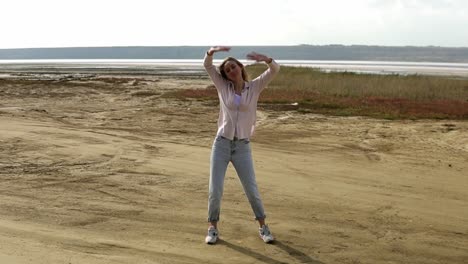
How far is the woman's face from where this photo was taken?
530cm

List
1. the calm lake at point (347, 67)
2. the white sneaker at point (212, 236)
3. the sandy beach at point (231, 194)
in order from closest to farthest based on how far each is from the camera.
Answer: the sandy beach at point (231, 194), the white sneaker at point (212, 236), the calm lake at point (347, 67)

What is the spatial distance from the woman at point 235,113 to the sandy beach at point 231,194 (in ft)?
2.59

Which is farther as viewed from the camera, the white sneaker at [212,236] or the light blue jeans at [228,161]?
the white sneaker at [212,236]

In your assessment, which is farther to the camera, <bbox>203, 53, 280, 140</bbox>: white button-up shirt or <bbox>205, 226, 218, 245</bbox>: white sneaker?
<bbox>205, 226, 218, 245</bbox>: white sneaker

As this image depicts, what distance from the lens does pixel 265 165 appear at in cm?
984

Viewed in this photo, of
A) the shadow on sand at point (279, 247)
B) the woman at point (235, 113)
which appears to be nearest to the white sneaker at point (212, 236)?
the shadow on sand at point (279, 247)

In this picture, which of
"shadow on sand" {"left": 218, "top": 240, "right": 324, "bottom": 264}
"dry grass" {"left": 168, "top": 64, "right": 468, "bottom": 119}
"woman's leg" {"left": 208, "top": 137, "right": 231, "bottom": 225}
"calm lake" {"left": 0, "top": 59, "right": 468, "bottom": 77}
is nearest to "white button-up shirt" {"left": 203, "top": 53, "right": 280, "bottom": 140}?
"woman's leg" {"left": 208, "top": 137, "right": 231, "bottom": 225}

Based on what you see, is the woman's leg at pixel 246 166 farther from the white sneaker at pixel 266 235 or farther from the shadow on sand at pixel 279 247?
the shadow on sand at pixel 279 247

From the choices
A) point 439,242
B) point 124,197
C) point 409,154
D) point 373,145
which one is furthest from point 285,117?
point 439,242

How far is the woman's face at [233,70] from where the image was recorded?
17.4 feet

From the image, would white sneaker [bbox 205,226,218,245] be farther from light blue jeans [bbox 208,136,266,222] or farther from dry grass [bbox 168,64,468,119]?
dry grass [bbox 168,64,468,119]

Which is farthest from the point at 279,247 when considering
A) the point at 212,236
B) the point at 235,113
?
the point at 235,113

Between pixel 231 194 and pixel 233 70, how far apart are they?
2858 mm

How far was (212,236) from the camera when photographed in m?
5.68
